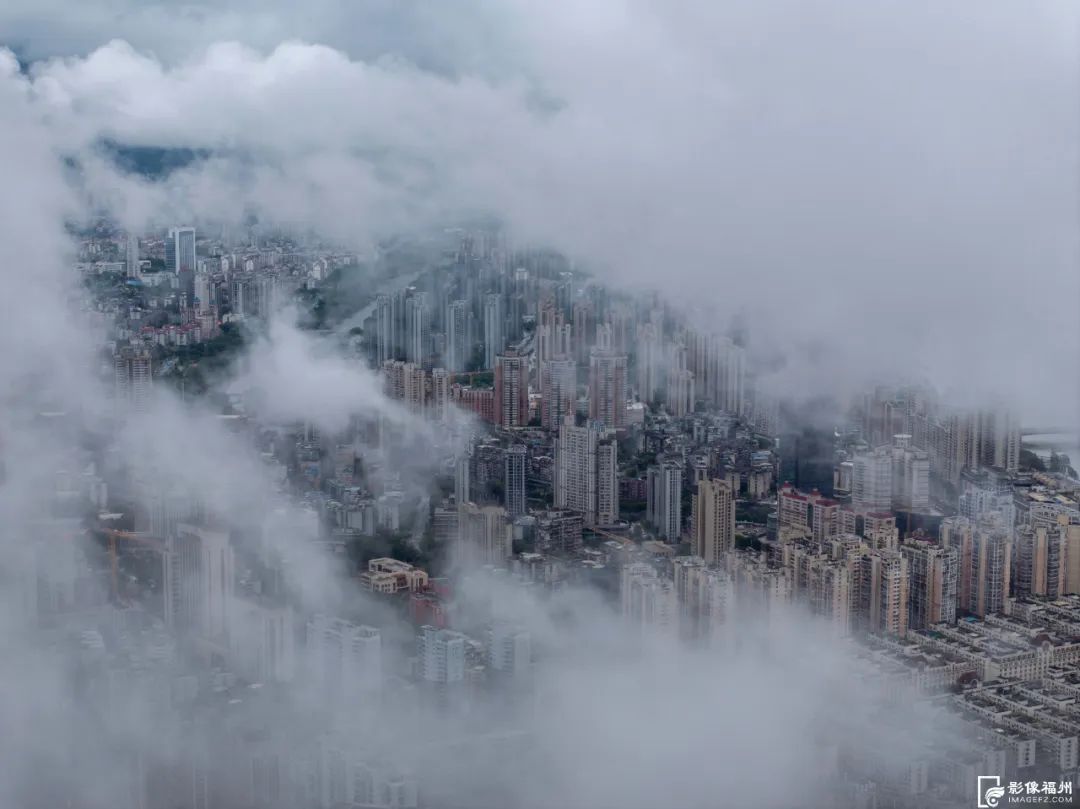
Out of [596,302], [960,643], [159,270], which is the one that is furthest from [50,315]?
[960,643]

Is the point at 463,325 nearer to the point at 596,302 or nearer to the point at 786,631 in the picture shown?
the point at 596,302

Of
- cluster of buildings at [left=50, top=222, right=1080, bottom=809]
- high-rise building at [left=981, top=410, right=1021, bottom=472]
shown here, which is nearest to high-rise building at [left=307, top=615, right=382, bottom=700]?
cluster of buildings at [left=50, top=222, right=1080, bottom=809]

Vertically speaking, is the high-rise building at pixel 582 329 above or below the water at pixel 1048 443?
above

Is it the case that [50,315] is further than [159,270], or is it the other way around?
[159,270]

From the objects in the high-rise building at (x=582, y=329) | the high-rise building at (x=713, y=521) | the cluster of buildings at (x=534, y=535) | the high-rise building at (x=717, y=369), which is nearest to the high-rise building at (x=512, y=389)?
the cluster of buildings at (x=534, y=535)

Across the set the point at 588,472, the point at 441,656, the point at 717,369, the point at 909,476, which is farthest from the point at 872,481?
the point at 441,656

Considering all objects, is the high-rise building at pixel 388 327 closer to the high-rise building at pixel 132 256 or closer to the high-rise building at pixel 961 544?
the high-rise building at pixel 132 256

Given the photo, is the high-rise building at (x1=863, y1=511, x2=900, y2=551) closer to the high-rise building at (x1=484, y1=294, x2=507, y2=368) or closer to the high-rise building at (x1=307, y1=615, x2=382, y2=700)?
the high-rise building at (x1=484, y1=294, x2=507, y2=368)
